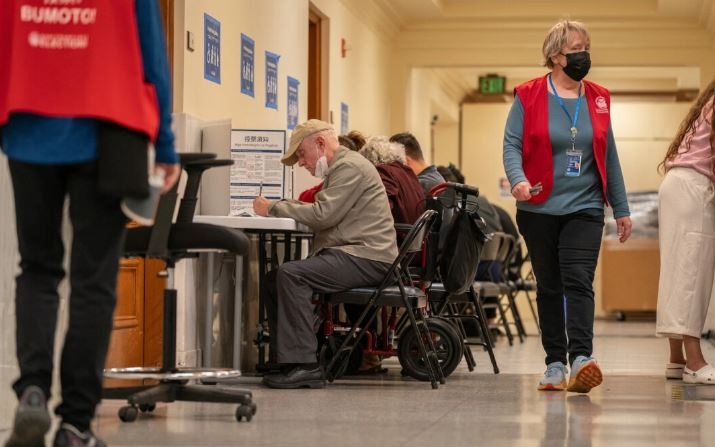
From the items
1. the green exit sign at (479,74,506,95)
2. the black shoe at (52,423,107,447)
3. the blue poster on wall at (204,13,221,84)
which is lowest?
the black shoe at (52,423,107,447)

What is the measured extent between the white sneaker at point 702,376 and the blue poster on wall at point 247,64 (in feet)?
9.77

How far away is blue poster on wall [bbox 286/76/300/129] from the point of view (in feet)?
27.5

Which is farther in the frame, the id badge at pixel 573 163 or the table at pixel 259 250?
the table at pixel 259 250

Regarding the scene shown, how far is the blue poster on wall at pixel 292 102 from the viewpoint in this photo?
27.5 feet

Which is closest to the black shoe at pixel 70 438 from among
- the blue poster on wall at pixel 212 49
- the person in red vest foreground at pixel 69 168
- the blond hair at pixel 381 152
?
Answer: the person in red vest foreground at pixel 69 168

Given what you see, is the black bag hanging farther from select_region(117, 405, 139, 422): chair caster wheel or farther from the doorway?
the doorway

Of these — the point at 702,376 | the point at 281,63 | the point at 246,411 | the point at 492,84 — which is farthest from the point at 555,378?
the point at 492,84

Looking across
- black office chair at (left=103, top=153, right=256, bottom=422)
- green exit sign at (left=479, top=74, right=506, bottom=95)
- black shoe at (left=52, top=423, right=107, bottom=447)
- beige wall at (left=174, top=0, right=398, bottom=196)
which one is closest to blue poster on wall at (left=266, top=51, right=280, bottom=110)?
beige wall at (left=174, top=0, right=398, bottom=196)

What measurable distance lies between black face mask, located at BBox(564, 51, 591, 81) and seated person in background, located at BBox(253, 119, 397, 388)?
985 mm

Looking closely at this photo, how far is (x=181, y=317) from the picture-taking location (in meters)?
5.95

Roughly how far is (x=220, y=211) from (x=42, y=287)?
329 cm

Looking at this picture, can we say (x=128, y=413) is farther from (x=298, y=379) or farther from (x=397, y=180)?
(x=397, y=180)

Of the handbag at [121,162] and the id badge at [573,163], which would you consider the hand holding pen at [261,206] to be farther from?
the handbag at [121,162]

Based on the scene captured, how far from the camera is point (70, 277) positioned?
2852 mm
